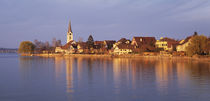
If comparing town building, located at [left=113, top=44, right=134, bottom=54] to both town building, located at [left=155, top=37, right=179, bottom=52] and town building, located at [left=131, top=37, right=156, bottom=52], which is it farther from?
town building, located at [left=155, top=37, right=179, bottom=52]

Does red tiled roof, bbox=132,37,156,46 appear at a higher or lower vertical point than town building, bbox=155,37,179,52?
higher

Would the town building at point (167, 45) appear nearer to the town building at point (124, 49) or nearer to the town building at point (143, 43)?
the town building at point (143, 43)

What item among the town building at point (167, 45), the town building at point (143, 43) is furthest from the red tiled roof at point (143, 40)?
the town building at point (167, 45)

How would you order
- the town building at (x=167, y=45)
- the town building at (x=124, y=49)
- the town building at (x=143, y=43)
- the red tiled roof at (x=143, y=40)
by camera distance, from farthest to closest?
the town building at (x=124, y=49) → the red tiled roof at (x=143, y=40) → the town building at (x=143, y=43) → the town building at (x=167, y=45)

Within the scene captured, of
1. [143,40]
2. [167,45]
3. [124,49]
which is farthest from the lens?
[124,49]

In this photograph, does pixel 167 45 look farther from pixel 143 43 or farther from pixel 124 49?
pixel 124 49

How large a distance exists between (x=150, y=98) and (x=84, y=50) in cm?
8799

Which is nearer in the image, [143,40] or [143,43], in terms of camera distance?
[143,43]

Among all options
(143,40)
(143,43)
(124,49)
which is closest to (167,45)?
(143,43)

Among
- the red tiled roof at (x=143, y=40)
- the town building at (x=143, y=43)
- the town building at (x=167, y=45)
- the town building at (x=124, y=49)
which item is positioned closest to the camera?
the town building at (x=167, y=45)

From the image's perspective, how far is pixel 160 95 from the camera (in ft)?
51.2

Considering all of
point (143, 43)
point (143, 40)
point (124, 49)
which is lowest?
point (124, 49)

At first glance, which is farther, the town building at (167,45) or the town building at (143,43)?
the town building at (143,43)

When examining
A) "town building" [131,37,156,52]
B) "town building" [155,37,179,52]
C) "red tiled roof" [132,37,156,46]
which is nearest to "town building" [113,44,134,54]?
"town building" [131,37,156,52]
